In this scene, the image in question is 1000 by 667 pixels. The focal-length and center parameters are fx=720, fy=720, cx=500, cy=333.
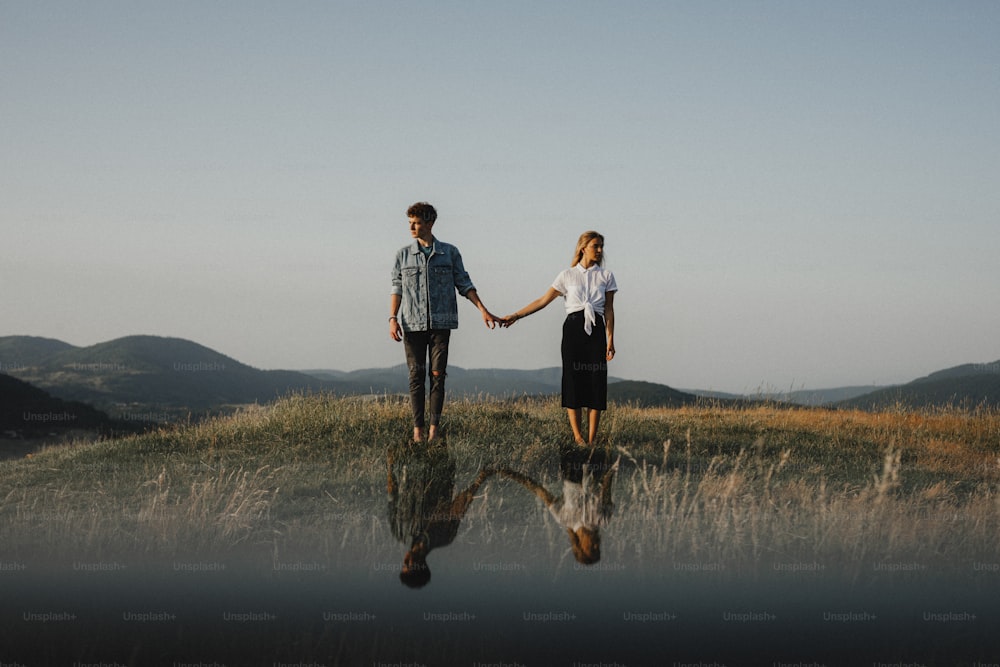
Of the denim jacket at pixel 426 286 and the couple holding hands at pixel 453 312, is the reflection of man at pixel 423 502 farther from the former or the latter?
the denim jacket at pixel 426 286

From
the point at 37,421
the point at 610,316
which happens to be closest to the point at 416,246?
the point at 610,316

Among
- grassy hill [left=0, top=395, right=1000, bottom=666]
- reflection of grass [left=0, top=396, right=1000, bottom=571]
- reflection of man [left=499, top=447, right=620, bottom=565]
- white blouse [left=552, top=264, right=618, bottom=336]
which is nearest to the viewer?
grassy hill [left=0, top=395, right=1000, bottom=666]

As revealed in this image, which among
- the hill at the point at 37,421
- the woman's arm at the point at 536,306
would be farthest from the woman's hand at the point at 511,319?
the hill at the point at 37,421

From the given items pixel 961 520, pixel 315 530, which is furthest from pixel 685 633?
pixel 961 520

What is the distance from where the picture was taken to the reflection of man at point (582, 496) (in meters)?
5.45

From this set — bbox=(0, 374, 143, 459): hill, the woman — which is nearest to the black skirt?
the woman

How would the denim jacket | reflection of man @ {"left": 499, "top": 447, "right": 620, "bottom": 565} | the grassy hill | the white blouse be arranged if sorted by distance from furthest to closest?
the white blouse < the denim jacket < reflection of man @ {"left": 499, "top": 447, "right": 620, "bottom": 565} < the grassy hill

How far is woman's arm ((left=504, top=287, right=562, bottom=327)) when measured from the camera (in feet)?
30.7

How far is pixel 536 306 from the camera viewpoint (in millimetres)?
9453

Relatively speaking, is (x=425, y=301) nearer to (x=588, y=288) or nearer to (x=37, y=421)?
(x=588, y=288)

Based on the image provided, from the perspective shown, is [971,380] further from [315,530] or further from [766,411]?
[315,530]

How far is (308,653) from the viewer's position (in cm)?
371

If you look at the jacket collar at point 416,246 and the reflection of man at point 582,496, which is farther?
the jacket collar at point 416,246

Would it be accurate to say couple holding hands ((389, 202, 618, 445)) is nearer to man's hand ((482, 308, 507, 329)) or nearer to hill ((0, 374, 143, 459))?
man's hand ((482, 308, 507, 329))
